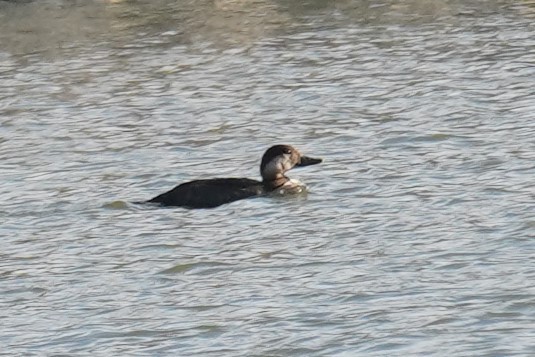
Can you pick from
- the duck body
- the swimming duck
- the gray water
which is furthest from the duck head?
the duck body

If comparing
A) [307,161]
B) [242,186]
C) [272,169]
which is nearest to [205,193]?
[242,186]

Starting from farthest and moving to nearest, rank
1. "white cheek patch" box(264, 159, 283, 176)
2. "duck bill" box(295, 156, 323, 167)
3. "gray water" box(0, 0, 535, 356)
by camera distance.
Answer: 1. "duck bill" box(295, 156, 323, 167)
2. "white cheek patch" box(264, 159, 283, 176)
3. "gray water" box(0, 0, 535, 356)

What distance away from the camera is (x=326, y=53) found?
22.1m

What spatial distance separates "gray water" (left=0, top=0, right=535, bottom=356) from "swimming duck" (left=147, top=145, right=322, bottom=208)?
0.46 ft

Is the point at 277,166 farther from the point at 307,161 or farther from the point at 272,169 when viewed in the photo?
the point at 307,161

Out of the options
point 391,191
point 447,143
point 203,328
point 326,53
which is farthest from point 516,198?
point 326,53

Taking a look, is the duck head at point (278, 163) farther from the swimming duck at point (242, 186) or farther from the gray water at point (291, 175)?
the gray water at point (291, 175)

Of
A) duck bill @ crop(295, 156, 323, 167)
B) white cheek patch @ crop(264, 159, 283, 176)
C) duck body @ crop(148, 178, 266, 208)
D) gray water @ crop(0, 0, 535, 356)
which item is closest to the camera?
gray water @ crop(0, 0, 535, 356)

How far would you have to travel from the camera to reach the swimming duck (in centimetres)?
1468

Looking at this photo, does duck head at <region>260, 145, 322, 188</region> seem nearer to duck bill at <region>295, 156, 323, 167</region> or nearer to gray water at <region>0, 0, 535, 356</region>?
duck bill at <region>295, 156, 323, 167</region>

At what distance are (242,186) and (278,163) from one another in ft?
1.78

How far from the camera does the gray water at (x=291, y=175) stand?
11.2 metres

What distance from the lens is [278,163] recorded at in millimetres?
15398

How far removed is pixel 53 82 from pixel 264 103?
3465 mm
